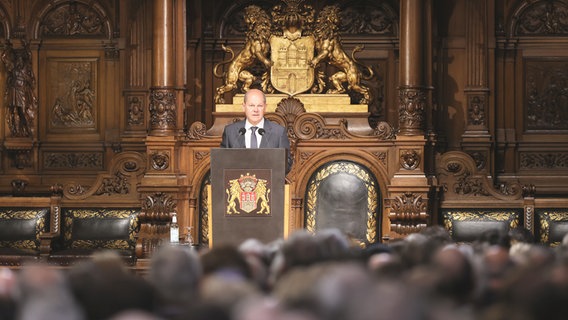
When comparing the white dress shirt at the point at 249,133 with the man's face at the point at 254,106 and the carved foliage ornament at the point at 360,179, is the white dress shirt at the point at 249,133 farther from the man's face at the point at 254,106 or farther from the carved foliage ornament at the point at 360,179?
the carved foliage ornament at the point at 360,179

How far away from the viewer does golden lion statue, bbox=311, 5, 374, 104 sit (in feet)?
30.2

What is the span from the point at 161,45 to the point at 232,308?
247 inches

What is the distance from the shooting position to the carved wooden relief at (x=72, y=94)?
10.0 meters

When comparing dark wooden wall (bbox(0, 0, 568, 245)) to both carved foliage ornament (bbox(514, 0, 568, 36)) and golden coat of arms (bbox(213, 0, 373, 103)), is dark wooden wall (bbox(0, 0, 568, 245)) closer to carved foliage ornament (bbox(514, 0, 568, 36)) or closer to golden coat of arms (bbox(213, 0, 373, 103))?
carved foliage ornament (bbox(514, 0, 568, 36))

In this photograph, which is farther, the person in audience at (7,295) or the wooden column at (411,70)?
the wooden column at (411,70)

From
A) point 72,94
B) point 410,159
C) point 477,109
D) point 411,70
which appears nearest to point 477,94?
point 477,109

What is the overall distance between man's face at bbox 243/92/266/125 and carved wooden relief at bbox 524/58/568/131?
368 centimetres

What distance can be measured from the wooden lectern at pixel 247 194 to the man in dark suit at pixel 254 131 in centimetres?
49

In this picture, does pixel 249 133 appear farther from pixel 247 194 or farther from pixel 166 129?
pixel 166 129

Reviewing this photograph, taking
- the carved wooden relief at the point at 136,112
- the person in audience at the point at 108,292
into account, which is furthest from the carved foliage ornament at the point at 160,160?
the person in audience at the point at 108,292

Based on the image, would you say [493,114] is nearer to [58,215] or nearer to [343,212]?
[343,212]

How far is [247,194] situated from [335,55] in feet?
10.6

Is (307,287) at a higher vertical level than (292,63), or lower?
lower

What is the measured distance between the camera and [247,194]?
6230mm
